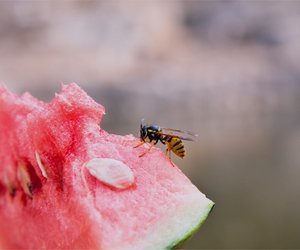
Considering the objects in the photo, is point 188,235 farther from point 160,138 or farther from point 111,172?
point 160,138

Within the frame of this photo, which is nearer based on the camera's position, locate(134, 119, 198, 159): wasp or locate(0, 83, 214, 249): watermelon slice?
locate(0, 83, 214, 249): watermelon slice

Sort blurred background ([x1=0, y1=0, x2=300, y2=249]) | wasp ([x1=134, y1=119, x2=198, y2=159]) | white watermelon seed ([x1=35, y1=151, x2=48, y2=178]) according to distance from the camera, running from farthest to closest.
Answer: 1. blurred background ([x1=0, y1=0, x2=300, y2=249])
2. wasp ([x1=134, y1=119, x2=198, y2=159])
3. white watermelon seed ([x1=35, y1=151, x2=48, y2=178])

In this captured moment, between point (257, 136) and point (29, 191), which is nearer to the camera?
point (29, 191)

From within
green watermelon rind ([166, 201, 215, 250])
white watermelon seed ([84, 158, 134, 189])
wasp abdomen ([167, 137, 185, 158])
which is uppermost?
wasp abdomen ([167, 137, 185, 158])

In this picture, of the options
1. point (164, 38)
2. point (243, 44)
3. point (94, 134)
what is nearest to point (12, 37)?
point (164, 38)

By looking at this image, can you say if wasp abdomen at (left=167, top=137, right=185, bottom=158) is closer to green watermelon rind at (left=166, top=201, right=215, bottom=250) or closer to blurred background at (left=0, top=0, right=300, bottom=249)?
green watermelon rind at (left=166, top=201, right=215, bottom=250)

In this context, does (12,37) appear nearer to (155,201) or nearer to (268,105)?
(268,105)

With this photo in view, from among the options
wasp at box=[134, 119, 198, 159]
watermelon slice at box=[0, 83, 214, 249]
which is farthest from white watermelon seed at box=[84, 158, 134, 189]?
wasp at box=[134, 119, 198, 159]
